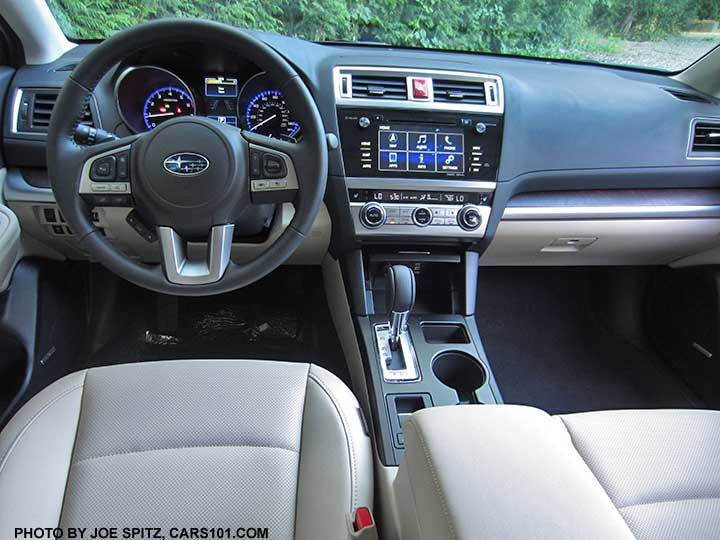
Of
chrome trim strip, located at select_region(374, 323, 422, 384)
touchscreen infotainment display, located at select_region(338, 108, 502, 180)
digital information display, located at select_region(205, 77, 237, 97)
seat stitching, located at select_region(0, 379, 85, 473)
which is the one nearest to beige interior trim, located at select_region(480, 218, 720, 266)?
touchscreen infotainment display, located at select_region(338, 108, 502, 180)

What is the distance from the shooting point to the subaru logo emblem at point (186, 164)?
113 centimetres

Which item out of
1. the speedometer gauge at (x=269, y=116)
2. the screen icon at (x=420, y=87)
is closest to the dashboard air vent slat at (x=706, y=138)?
the screen icon at (x=420, y=87)

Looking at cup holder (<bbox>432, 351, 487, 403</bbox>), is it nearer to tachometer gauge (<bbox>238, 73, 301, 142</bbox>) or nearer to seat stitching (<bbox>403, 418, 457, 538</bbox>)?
seat stitching (<bbox>403, 418, 457, 538</bbox>)

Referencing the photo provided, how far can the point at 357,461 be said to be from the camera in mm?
1039

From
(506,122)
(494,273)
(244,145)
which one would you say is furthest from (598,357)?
(244,145)

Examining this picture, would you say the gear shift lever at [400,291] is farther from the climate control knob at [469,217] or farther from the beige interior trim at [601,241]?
the beige interior trim at [601,241]

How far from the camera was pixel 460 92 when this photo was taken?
1.52 m

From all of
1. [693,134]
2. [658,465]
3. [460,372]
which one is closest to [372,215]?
[460,372]

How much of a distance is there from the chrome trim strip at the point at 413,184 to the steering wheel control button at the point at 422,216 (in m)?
0.06

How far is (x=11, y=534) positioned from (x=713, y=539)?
1.09 m

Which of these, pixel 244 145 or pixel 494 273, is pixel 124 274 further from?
pixel 494 273

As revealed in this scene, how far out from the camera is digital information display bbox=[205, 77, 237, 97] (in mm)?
1438

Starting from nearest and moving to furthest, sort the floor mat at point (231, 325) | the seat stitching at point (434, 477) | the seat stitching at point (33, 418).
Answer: the seat stitching at point (434, 477), the seat stitching at point (33, 418), the floor mat at point (231, 325)

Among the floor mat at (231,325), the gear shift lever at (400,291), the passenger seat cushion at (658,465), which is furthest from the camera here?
the floor mat at (231,325)
